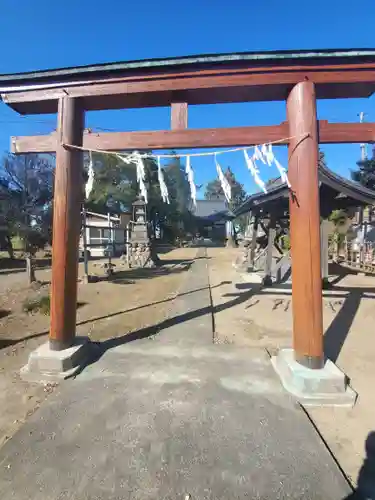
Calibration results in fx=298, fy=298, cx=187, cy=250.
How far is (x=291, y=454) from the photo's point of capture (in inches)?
89.6

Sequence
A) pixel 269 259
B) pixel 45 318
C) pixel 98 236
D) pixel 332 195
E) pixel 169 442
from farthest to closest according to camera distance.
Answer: pixel 98 236, pixel 269 259, pixel 332 195, pixel 45 318, pixel 169 442

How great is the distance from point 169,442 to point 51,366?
190 cm

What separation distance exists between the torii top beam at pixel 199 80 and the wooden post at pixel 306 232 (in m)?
0.30

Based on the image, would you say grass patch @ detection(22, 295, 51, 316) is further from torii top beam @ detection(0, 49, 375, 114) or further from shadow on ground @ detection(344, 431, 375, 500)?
shadow on ground @ detection(344, 431, 375, 500)

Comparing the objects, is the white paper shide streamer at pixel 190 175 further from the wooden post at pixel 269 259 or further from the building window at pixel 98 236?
the building window at pixel 98 236

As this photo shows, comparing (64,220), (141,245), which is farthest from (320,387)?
(141,245)

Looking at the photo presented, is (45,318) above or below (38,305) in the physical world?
below

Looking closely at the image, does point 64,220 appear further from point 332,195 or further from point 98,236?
point 98,236

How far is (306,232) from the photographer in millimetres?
3322

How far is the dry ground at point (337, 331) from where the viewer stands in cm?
263

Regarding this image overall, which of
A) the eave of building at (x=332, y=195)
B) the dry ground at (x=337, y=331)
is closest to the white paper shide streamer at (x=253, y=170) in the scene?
the dry ground at (x=337, y=331)

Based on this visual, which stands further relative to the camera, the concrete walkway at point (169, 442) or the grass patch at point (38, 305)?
the grass patch at point (38, 305)

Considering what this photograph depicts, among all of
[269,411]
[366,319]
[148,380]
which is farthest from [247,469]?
[366,319]

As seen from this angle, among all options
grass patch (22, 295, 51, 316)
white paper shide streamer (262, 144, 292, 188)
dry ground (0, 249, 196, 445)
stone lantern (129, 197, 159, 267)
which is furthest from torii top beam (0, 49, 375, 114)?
stone lantern (129, 197, 159, 267)
